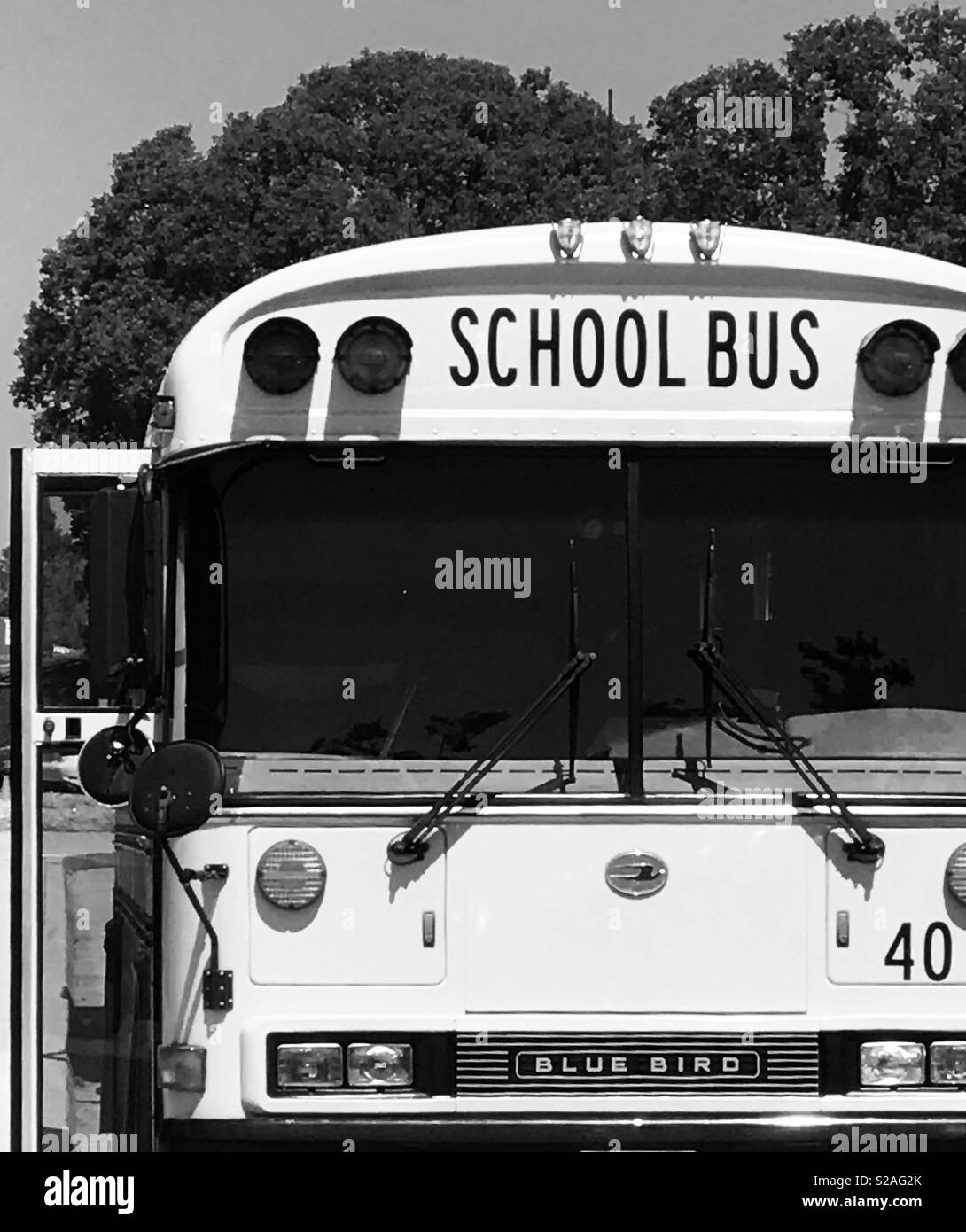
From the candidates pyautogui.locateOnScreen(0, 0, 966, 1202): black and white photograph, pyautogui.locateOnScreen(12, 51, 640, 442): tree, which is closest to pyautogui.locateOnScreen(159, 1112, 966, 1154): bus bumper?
pyautogui.locateOnScreen(0, 0, 966, 1202): black and white photograph

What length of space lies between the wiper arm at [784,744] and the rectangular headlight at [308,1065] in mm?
1227

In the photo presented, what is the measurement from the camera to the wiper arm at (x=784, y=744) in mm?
4754

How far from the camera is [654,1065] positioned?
4758 mm

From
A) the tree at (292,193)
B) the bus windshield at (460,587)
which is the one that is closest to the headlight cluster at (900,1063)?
the bus windshield at (460,587)

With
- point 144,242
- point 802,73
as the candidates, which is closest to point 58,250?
point 144,242

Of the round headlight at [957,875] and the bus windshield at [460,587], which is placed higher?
the bus windshield at [460,587]

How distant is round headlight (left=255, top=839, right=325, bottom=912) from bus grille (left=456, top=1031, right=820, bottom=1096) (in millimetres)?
588

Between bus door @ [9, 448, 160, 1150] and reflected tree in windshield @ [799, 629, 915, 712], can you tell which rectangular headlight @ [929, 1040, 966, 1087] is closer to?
reflected tree in windshield @ [799, 629, 915, 712]

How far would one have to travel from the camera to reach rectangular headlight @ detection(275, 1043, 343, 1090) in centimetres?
481

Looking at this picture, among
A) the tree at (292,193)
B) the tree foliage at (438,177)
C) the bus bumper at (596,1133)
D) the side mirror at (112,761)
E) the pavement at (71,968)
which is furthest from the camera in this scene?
the tree at (292,193)

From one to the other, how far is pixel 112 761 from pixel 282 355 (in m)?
1.10

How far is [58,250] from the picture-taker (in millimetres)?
31266

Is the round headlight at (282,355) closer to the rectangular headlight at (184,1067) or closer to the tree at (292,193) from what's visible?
the rectangular headlight at (184,1067)

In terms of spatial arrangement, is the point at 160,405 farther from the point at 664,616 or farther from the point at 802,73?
the point at 802,73
